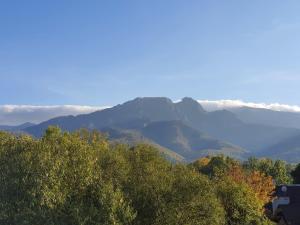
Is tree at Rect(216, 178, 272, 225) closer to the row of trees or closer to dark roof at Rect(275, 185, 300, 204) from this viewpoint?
the row of trees

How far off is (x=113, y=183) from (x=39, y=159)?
9494 mm

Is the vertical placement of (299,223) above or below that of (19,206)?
below

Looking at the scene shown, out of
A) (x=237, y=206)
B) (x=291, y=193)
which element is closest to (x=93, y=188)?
(x=237, y=206)

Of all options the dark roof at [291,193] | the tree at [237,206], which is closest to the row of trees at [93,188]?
the tree at [237,206]

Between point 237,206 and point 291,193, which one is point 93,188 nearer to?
point 237,206

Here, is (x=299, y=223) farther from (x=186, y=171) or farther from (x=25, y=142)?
(x=25, y=142)

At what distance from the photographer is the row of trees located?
2163 inches

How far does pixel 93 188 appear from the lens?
58719 millimetres

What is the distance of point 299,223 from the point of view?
11788 centimetres

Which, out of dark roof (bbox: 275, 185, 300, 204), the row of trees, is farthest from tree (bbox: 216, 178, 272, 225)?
dark roof (bbox: 275, 185, 300, 204)

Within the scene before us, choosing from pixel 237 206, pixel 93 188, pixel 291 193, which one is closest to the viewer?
pixel 93 188

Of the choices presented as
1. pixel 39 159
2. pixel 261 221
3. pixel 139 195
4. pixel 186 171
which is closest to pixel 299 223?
pixel 261 221

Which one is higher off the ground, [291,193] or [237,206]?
[237,206]

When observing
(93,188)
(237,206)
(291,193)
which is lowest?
(291,193)
